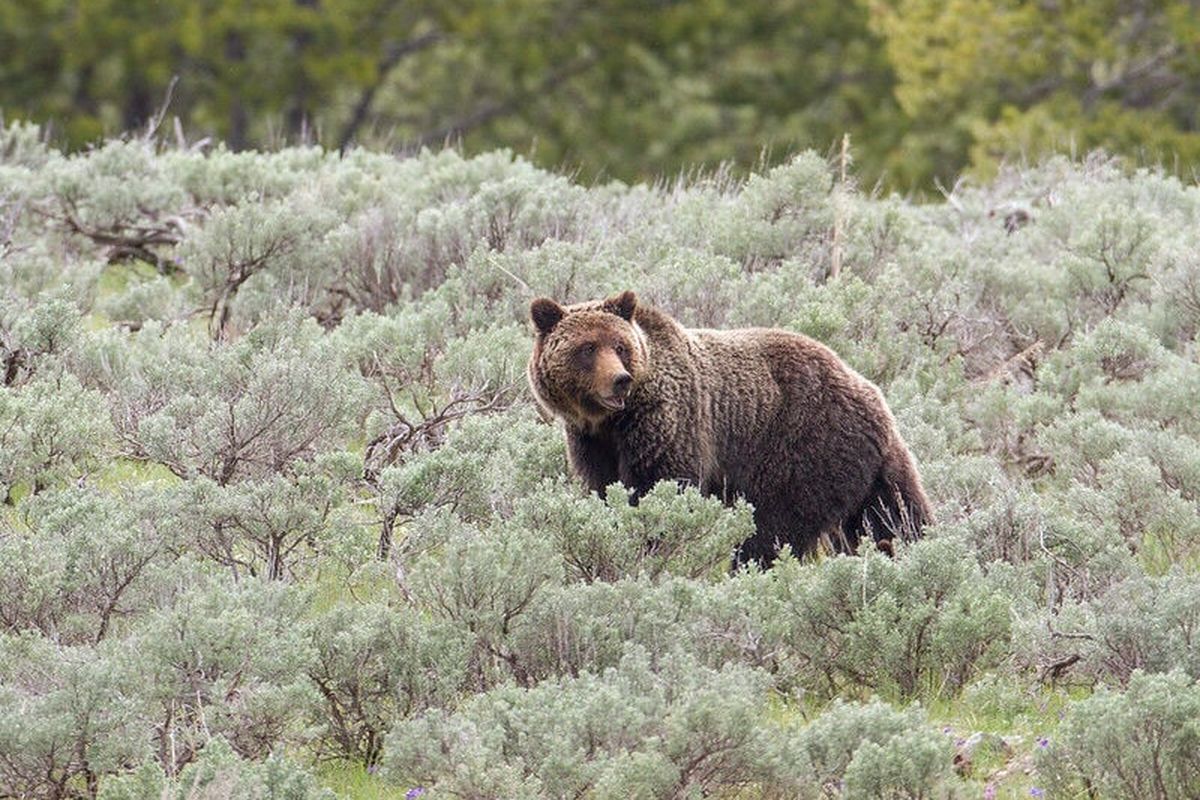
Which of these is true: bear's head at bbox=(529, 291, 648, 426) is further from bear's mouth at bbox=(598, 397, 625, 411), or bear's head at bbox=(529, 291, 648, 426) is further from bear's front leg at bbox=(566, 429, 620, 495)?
bear's front leg at bbox=(566, 429, 620, 495)

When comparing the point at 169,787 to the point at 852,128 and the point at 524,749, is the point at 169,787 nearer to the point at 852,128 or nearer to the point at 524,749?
the point at 524,749

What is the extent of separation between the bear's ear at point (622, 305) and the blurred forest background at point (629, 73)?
1830 centimetres

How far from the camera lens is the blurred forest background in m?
26.6

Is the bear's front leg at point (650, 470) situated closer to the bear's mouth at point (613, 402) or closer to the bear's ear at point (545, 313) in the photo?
the bear's mouth at point (613, 402)

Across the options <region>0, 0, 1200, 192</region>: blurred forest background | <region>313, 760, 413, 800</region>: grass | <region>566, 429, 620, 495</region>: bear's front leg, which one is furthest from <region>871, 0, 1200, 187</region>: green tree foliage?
<region>313, 760, 413, 800</region>: grass

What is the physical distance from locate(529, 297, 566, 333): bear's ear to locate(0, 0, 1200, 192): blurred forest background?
18.4 metres

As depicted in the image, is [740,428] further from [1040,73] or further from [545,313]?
[1040,73]

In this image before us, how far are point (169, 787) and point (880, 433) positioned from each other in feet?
11.8

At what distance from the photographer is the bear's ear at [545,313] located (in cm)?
783

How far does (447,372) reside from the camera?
927 cm

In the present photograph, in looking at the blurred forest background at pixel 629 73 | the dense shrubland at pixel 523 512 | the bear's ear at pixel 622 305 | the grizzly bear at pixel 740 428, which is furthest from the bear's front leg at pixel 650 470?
the blurred forest background at pixel 629 73

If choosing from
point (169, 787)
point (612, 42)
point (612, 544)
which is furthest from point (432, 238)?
point (612, 42)

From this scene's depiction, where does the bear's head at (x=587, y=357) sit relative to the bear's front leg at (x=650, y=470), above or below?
above

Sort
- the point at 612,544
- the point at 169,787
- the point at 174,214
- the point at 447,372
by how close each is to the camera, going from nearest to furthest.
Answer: the point at 169,787, the point at 612,544, the point at 447,372, the point at 174,214
